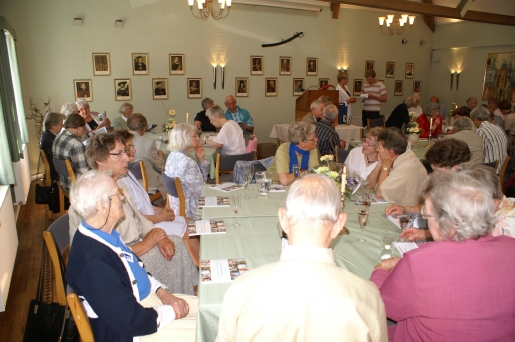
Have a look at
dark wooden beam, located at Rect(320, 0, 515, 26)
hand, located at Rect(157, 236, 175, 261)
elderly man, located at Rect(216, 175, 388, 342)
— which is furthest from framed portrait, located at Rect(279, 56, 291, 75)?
elderly man, located at Rect(216, 175, 388, 342)

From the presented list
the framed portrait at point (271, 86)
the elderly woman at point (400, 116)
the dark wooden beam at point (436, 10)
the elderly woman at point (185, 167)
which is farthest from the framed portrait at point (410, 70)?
the elderly woman at point (185, 167)

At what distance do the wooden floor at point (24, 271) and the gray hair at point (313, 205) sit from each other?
9.51 feet

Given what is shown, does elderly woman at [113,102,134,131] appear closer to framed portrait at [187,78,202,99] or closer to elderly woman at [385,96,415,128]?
framed portrait at [187,78,202,99]

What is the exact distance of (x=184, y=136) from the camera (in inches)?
163

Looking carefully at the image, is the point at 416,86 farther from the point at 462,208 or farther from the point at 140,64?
the point at 462,208

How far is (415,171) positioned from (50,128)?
5.02 metres

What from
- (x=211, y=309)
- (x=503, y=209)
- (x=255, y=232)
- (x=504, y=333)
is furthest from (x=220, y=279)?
(x=503, y=209)

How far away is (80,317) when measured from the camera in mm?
1772

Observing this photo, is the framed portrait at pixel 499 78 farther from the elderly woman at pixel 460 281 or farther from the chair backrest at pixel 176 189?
the elderly woman at pixel 460 281

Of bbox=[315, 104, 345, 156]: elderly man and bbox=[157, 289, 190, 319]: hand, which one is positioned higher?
bbox=[315, 104, 345, 156]: elderly man

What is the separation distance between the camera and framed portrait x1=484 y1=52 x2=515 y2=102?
1142 cm

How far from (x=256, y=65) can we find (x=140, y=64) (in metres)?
3.05

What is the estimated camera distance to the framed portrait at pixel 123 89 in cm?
934

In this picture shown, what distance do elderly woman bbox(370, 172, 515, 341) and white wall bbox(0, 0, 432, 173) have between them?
28.8 ft
